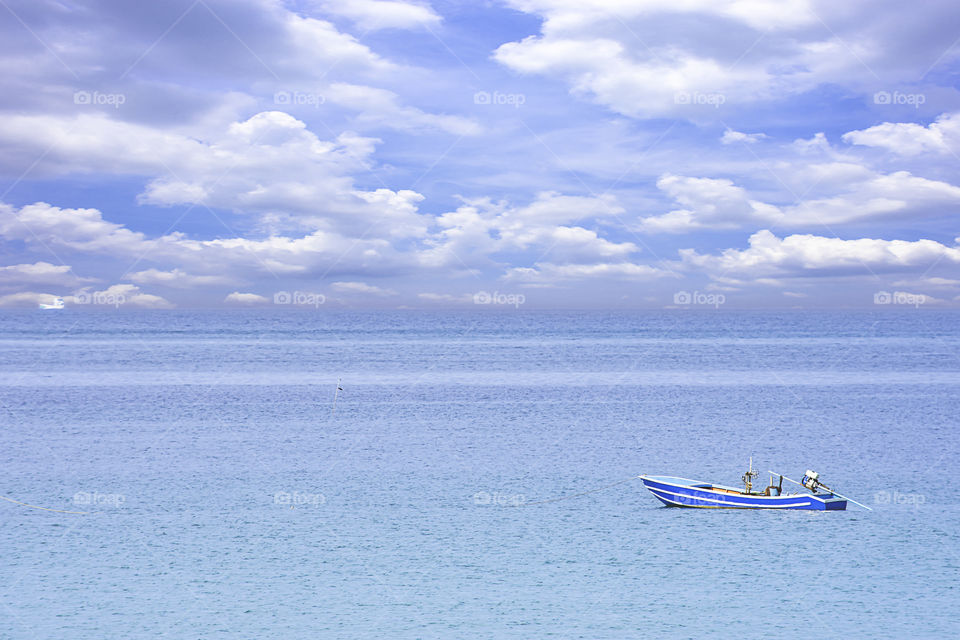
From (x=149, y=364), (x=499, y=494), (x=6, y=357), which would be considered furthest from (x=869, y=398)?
(x=6, y=357)

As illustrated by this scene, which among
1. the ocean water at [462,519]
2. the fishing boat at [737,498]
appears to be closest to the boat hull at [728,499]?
the fishing boat at [737,498]

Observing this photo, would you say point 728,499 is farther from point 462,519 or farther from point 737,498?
point 462,519

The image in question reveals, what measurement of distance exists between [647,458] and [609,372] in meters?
57.4

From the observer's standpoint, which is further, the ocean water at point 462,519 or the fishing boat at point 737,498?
the fishing boat at point 737,498

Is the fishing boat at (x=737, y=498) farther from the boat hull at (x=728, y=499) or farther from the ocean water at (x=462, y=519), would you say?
the ocean water at (x=462, y=519)

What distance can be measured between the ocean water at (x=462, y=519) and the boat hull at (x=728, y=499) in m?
0.54

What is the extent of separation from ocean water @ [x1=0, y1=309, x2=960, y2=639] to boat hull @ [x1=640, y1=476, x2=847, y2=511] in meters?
0.54

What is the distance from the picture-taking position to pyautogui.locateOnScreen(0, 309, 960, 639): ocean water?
918 inches

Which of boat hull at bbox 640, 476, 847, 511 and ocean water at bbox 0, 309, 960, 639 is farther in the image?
boat hull at bbox 640, 476, 847, 511

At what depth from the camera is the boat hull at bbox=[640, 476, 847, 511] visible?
33688 millimetres

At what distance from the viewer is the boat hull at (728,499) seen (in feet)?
111

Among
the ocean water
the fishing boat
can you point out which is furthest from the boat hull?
the ocean water

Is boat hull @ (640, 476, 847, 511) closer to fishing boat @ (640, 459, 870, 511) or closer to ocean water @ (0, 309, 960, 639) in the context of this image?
fishing boat @ (640, 459, 870, 511)

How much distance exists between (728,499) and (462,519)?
1219 centimetres
